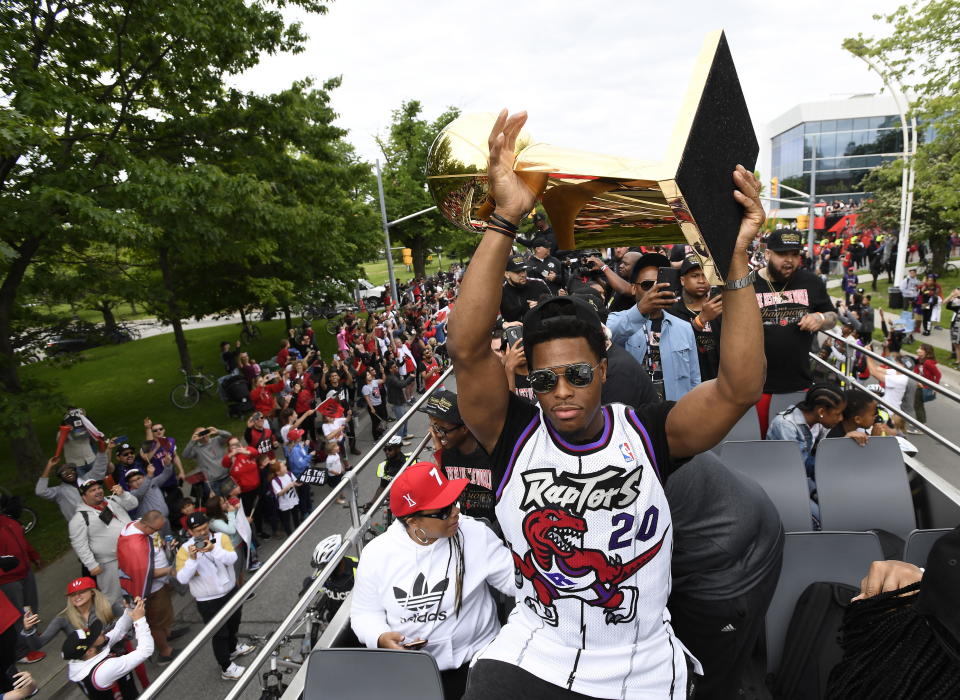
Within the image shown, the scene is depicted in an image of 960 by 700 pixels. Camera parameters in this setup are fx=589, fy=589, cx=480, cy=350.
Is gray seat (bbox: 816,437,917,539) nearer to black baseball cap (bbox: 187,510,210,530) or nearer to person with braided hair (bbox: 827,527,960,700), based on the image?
person with braided hair (bbox: 827,527,960,700)

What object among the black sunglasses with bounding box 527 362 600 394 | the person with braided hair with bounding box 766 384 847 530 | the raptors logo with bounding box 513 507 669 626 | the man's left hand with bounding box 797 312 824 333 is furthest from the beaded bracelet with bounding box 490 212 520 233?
the man's left hand with bounding box 797 312 824 333

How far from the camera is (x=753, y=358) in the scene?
67.9 inches

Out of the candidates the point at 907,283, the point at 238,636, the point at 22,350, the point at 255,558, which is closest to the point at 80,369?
the point at 22,350

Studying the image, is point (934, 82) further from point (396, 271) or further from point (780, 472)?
point (396, 271)

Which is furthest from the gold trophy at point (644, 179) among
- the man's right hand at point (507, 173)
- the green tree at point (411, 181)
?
the green tree at point (411, 181)

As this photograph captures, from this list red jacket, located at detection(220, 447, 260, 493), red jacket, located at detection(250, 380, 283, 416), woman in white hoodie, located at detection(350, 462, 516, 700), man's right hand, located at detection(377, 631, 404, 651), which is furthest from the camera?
red jacket, located at detection(250, 380, 283, 416)

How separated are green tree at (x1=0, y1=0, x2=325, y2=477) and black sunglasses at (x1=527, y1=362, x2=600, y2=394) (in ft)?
23.2

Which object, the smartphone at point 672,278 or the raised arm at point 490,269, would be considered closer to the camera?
the raised arm at point 490,269

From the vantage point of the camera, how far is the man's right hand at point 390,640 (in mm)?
2844

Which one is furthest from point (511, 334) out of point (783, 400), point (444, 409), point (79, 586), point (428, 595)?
point (79, 586)

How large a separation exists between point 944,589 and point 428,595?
2334 mm

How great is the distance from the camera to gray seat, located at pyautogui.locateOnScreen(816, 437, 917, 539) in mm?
4039

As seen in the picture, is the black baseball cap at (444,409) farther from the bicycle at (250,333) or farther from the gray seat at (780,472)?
the bicycle at (250,333)

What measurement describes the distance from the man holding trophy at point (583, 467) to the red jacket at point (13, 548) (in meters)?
7.10
